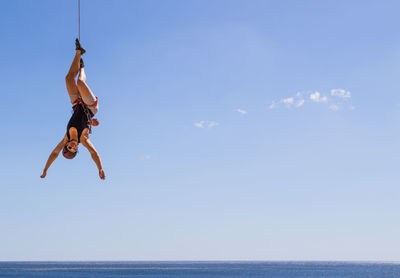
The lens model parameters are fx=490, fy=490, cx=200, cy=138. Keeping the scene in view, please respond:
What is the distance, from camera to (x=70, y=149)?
11438 millimetres

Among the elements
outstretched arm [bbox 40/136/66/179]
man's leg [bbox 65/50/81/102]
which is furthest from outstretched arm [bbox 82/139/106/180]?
man's leg [bbox 65/50/81/102]

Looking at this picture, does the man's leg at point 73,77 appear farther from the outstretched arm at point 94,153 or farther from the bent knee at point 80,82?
the outstretched arm at point 94,153

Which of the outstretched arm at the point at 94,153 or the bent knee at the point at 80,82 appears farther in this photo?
the outstretched arm at the point at 94,153

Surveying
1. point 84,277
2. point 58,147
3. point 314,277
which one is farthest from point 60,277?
point 58,147

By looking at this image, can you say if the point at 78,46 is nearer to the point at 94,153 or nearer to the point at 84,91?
the point at 84,91

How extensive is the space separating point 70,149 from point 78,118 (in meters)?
0.75

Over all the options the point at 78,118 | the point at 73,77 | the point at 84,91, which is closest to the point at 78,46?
the point at 73,77

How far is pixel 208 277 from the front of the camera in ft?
489

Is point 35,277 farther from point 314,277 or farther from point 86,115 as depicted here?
point 86,115

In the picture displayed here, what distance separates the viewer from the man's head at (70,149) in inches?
449

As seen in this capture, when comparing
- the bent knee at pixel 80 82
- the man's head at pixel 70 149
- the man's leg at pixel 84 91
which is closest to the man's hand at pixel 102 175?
the man's head at pixel 70 149

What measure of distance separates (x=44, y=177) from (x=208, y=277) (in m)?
144

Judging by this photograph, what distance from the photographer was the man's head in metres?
11.4

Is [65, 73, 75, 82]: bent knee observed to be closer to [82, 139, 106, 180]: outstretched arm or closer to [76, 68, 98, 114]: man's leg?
[76, 68, 98, 114]: man's leg
